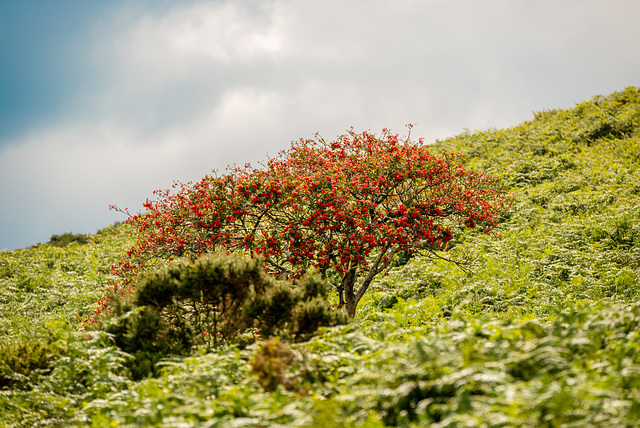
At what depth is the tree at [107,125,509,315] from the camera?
380 inches

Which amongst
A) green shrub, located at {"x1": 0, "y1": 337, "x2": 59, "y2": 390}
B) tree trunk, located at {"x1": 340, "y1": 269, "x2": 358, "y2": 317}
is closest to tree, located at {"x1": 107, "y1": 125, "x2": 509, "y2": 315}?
tree trunk, located at {"x1": 340, "y1": 269, "x2": 358, "y2": 317}

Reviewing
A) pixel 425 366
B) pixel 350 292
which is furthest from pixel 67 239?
pixel 425 366

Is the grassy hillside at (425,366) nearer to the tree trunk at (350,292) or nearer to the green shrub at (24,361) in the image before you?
the green shrub at (24,361)

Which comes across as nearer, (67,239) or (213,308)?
(213,308)

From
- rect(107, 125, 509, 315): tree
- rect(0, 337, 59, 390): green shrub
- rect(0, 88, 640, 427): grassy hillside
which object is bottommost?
rect(0, 88, 640, 427): grassy hillside

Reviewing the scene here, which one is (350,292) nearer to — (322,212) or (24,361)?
(322,212)

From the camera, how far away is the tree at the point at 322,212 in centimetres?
964

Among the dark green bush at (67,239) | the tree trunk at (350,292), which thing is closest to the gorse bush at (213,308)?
the tree trunk at (350,292)

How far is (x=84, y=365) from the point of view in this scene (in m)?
6.16

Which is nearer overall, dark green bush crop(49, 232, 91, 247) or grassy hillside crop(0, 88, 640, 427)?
grassy hillside crop(0, 88, 640, 427)

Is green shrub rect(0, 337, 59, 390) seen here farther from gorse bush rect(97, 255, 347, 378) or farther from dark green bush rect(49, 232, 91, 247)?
dark green bush rect(49, 232, 91, 247)

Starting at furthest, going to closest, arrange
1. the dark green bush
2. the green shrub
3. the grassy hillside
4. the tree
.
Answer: the dark green bush < the tree < the green shrub < the grassy hillside

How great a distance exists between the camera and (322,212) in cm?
959

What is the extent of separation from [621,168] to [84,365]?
20.1 meters
